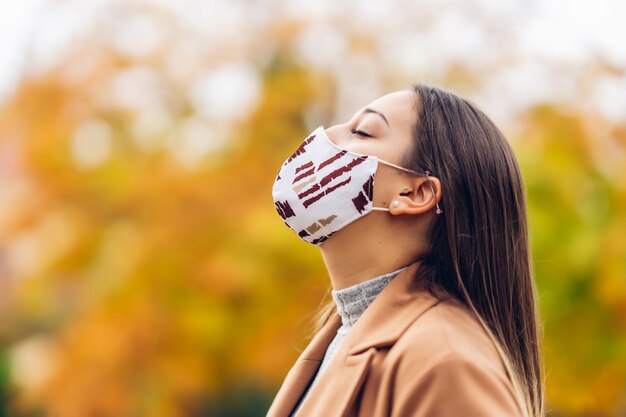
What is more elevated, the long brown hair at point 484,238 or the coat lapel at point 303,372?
the long brown hair at point 484,238

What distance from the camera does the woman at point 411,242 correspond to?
257cm

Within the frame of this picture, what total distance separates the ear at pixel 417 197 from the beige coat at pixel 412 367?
204 mm

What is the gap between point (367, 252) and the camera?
291 cm

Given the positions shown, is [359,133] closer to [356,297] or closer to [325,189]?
[325,189]

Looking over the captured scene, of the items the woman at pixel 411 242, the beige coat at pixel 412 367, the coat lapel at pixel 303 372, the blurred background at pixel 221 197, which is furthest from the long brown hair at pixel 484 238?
the blurred background at pixel 221 197

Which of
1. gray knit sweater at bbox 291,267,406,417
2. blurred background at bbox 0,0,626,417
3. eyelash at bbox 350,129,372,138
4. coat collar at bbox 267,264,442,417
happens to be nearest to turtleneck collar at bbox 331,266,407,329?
gray knit sweater at bbox 291,267,406,417

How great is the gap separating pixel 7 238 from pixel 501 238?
8.73m

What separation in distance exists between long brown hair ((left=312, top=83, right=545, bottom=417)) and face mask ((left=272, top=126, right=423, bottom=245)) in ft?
0.53

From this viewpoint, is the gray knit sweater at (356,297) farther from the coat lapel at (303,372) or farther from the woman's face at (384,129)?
the woman's face at (384,129)

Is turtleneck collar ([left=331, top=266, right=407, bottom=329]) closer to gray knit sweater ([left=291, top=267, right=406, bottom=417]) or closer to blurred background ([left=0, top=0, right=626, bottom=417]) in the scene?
gray knit sweater ([left=291, top=267, right=406, bottom=417])

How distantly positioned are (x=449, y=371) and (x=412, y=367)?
4.7 inches

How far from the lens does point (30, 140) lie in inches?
418

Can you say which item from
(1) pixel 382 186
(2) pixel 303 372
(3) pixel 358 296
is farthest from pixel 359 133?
(2) pixel 303 372

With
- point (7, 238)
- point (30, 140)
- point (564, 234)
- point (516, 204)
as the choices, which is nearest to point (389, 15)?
point (564, 234)
